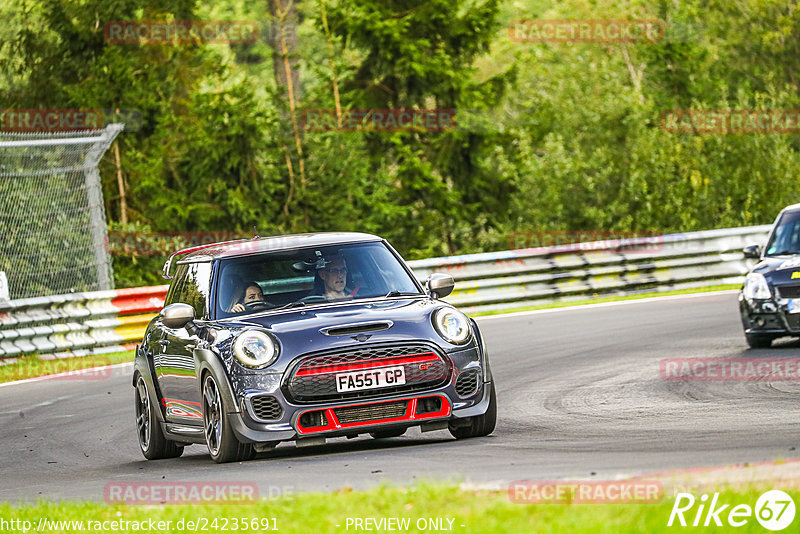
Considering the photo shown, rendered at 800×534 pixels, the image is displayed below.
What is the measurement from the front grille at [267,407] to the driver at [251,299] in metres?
1.06

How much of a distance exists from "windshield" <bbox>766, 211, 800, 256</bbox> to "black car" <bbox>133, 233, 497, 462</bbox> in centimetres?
594

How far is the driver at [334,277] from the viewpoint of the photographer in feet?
32.0

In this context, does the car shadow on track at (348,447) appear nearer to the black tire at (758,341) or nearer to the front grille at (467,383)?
the front grille at (467,383)

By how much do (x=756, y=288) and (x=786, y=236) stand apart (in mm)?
976

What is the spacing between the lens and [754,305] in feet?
46.1

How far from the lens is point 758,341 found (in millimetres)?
14234

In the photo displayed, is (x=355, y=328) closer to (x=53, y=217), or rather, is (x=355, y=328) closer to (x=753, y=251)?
(x=753, y=251)

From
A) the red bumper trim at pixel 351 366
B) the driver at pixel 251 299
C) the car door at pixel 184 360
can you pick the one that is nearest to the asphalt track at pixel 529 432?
the car door at pixel 184 360

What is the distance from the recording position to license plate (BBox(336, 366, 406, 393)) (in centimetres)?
864

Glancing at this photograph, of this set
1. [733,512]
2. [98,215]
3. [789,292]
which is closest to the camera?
[733,512]

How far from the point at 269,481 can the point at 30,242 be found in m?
11.7

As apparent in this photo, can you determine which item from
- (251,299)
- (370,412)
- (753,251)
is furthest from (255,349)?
(753,251)

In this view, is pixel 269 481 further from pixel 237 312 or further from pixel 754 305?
pixel 754 305

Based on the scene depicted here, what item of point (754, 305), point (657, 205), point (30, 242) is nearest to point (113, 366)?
point (30, 242)
